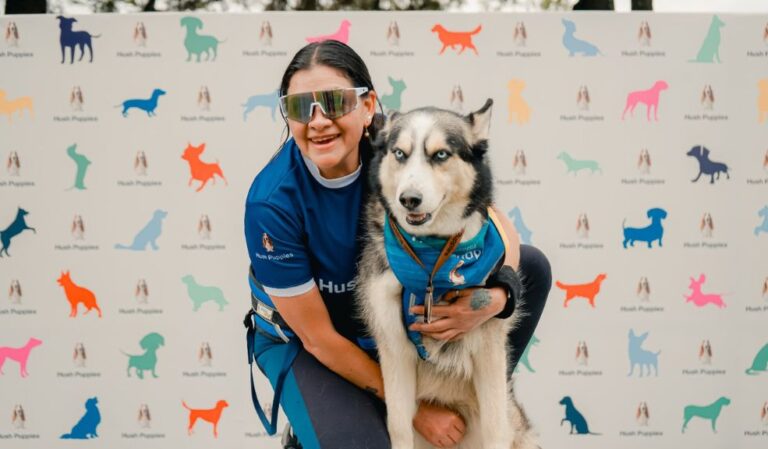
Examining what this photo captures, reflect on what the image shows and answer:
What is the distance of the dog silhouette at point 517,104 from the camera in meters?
3.43

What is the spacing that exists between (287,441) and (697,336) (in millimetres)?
2339

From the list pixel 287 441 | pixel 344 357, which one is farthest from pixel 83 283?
pixel 344 357

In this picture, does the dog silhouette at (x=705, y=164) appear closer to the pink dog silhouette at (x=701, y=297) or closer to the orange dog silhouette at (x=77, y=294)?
the pink dog silhouette at (x=701, y=297)

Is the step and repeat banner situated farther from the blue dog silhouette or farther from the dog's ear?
the dog's ear

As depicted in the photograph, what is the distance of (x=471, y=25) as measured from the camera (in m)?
3.39

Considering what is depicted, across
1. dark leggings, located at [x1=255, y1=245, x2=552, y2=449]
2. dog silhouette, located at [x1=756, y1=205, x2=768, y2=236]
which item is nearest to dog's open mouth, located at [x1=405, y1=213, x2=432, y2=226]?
dark leggings, located at [x1=255, y1=245, x2=552, y2=449]

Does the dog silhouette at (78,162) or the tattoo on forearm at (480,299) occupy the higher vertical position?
the dog silhouette at (78,162)

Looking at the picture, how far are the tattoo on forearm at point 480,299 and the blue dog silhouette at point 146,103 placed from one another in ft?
7.59

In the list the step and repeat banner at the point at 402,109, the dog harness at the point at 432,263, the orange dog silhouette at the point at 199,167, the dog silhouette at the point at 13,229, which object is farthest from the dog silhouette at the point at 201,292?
the dog harness at the point at 432,263

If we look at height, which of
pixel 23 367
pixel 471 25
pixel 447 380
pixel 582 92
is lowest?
pixel 23 367

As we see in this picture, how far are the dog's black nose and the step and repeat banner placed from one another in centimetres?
179

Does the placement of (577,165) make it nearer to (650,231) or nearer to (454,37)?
(650,231)

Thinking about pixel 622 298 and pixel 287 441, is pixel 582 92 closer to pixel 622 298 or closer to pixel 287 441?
pixel 622 298

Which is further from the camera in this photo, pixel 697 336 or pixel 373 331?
pixel 697 336
